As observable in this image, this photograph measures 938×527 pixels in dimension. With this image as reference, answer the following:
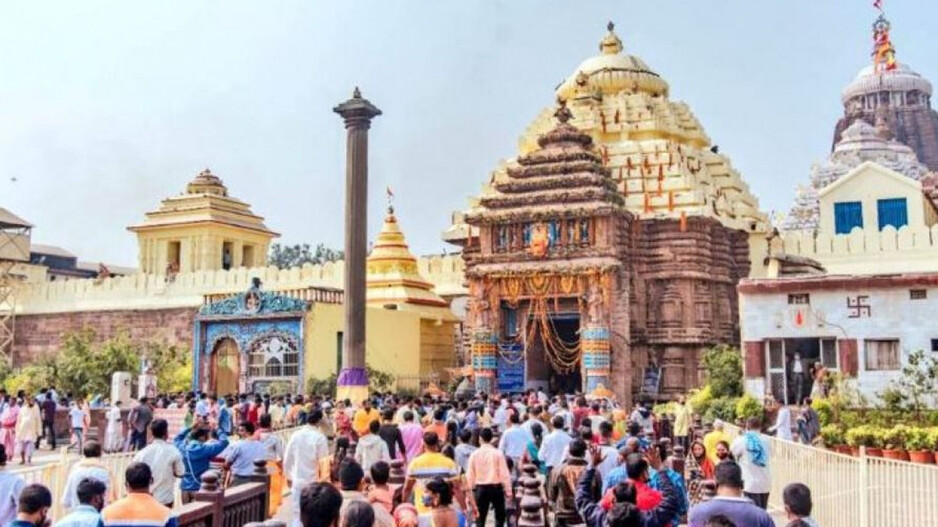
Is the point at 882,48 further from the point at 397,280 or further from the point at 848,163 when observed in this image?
the point at 397,280

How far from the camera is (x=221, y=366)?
107ft

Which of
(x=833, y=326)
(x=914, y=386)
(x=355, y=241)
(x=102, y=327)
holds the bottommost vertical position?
(x=914, y=386)

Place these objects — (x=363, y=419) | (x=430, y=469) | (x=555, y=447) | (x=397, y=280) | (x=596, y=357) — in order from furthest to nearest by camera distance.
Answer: (x=397, y=280) → (x=596, y=357) → (x=363, y=419) → (x=555, y=447) → (x=430, y=469)

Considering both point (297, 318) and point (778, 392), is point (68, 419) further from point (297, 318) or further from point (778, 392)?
point (778, 392)

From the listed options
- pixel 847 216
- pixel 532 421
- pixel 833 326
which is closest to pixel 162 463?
pixel 532 421

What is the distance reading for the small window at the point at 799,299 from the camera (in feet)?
78.6

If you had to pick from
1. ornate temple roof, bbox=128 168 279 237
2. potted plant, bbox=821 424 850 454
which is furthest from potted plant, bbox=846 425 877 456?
ornate temple roof, bbox=128 168 279 237

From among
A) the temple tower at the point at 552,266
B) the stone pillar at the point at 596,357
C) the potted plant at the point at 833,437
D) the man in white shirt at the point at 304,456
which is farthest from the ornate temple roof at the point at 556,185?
the man in white shirt at the point at 304,456

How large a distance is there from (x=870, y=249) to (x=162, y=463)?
2816 cm

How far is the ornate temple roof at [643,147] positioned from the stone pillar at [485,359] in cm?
412

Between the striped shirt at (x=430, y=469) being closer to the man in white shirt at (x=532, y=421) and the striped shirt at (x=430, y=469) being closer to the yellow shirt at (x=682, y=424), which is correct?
the man in white shirt at (x=532, y=421)

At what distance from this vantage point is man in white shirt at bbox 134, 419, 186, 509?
9414mm

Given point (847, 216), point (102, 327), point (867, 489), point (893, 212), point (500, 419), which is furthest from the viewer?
point (102, 327)

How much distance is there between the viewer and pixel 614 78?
38.2 metres
